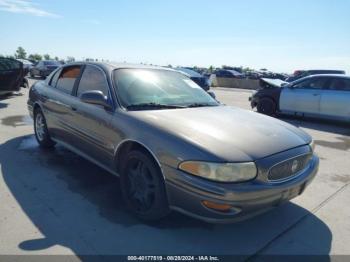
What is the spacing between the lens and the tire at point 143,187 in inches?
121

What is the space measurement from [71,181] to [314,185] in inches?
128

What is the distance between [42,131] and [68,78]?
122 cm

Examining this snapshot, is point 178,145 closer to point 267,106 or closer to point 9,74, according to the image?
point 267,106

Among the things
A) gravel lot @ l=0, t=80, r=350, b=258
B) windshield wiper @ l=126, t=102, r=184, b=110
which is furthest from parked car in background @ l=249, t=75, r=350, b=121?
windshield wiper @ l=126, t=102, r=184, b=110

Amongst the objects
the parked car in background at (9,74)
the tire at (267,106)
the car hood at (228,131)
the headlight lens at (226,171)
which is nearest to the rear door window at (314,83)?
the tire at (267,106)

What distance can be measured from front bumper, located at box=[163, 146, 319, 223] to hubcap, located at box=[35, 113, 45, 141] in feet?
11.4

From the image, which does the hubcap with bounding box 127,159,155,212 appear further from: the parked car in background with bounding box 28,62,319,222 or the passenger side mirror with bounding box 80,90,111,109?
the passenger side mirror with bounding box 80,90,111,109

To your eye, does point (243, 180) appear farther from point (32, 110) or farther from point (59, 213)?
point (32, 110)

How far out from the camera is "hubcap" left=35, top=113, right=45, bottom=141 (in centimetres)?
561

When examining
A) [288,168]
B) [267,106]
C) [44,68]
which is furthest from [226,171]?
[44,68]

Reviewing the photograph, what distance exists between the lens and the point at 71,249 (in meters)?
2.79

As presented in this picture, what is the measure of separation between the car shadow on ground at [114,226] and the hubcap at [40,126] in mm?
1352

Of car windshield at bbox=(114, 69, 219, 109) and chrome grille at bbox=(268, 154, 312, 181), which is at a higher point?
car windshield at bbox=(114, 69, 219, 109)

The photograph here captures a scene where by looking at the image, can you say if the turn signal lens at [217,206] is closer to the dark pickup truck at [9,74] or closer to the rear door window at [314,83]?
the rear door window at [314,83]
